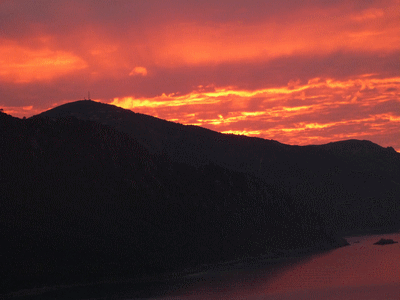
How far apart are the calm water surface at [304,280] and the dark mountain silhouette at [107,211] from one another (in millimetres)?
7444

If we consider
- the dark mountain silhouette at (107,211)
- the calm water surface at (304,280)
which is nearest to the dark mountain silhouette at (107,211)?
the dark mountain silhouette at (107,211)

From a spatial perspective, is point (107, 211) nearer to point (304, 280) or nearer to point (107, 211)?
point (107, 211)

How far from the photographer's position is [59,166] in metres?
102

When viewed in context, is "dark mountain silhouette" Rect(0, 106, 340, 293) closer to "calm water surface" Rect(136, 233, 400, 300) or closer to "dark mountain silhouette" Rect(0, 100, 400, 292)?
"dark mountain silhouette" Rect(0, 100, 400, 292)

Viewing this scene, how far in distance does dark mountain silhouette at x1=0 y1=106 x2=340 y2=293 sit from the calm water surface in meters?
7.44

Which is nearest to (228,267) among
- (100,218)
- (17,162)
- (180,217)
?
(180,217)

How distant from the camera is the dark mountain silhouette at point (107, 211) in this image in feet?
276

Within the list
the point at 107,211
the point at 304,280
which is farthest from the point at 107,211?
the point at 304,280

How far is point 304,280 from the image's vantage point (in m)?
94.9

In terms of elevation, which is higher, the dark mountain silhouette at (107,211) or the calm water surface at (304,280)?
the dark mountain silhouette at (107,211)

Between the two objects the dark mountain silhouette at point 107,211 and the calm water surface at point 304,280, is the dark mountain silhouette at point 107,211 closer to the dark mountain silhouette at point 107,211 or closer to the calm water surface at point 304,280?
the dark mountain silhouette at point 107,211

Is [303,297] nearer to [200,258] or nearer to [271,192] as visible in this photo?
[200,258]

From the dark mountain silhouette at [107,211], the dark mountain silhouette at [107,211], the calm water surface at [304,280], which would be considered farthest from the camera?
the dark mountain silhouette at [107,211]

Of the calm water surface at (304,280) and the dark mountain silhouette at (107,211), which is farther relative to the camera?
the dark mountain silhouette at (107,211)
